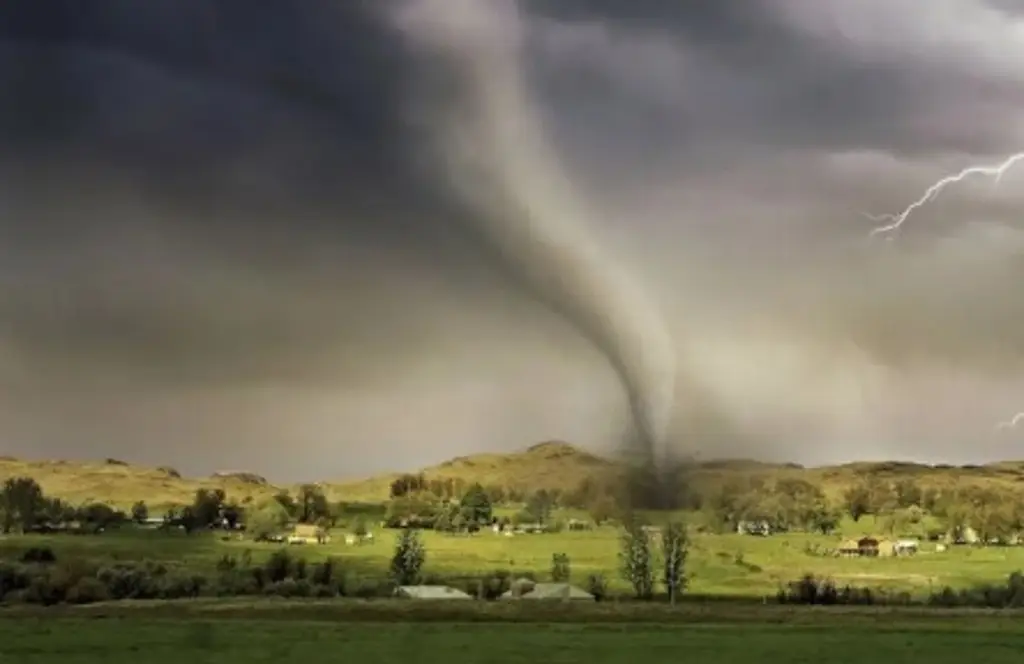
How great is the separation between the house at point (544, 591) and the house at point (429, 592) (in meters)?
6.36

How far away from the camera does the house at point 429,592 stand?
16750 centimetres

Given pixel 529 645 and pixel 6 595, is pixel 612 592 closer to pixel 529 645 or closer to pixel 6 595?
pixel 6 595

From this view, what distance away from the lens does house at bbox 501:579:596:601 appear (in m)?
169

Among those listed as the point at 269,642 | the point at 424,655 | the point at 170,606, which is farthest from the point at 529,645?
the point at 170,606

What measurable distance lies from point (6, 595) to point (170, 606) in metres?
28.0

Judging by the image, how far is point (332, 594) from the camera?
167000 mm

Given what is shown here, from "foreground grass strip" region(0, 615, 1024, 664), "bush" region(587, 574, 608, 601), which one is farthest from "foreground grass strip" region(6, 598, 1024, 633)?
"bush" region(587, 574, 608, 601)

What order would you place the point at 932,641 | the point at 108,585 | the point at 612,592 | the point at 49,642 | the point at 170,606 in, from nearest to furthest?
the point at 49,642 < the point at 932,641 < the point at 170,606 < the point at 108,585 < the point at 612,592

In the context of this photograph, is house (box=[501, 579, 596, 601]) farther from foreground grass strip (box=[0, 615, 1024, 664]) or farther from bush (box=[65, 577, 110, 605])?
foreground grass strip (box=[0, 615, 1024, 664])

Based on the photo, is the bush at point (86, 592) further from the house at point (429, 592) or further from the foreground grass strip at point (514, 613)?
the house at point (429, 592)

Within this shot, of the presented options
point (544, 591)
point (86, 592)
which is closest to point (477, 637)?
point (86, 592)

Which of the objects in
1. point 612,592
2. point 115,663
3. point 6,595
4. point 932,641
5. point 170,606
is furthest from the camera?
point 612,592

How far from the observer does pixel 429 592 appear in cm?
17525

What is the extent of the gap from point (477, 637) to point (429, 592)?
83.1 metres
